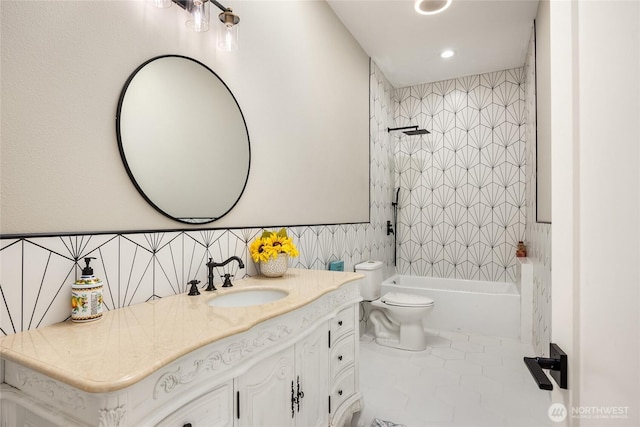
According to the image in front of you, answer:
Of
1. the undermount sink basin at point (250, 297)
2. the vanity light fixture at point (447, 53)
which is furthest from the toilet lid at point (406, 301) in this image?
the vanity light fixture at point (447, 53)

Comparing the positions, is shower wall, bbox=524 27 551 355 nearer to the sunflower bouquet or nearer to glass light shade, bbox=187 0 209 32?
the sunflower bouquet

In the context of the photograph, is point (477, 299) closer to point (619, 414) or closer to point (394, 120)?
point (394, 120)

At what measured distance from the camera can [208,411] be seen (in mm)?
942

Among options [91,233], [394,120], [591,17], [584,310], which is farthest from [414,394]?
[394,120]

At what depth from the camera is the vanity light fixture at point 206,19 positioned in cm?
149

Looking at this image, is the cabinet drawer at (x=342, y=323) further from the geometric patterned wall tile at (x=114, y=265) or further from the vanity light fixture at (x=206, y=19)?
the vanity light fixture at (x=206, y=19)

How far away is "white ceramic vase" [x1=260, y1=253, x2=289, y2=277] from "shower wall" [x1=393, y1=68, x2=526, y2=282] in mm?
2949

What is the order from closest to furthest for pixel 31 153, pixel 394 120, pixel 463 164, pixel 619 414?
pixel 619 414 → pixel 31 153 → pixel 463 164 → pixel 394 120

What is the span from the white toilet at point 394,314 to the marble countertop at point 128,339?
5.97ft

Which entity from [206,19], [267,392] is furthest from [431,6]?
[267,392]

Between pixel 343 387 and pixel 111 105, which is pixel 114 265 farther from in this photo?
pixel 343 387

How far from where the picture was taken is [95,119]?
119 cm

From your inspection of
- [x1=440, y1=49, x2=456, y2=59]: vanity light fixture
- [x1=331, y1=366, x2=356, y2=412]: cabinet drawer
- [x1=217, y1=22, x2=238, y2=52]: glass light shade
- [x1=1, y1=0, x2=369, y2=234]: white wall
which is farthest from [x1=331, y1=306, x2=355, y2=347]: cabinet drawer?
[x1=440, y1=49, x2=456, y2=59]: vanity light fixture

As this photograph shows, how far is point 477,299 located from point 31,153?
142 inches
